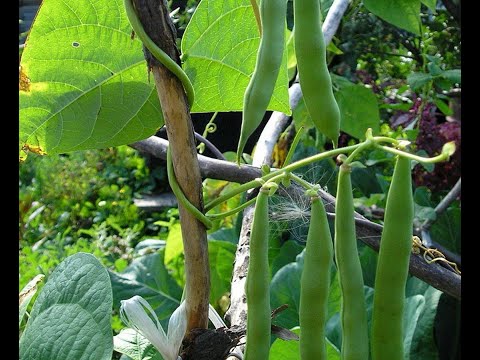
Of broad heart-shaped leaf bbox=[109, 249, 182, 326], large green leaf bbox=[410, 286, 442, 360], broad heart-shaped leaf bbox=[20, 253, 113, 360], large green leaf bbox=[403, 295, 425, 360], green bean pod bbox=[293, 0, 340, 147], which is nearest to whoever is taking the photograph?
green bean pod bbox=[293, 0, 340, 147]

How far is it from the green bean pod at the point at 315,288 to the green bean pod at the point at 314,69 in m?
0.06

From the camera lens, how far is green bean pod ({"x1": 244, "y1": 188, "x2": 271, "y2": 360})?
43 centimetres

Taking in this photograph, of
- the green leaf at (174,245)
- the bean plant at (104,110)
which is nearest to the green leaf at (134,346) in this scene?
the bean plant at (104,110)

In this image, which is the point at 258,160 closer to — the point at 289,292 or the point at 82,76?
the point at 289,292

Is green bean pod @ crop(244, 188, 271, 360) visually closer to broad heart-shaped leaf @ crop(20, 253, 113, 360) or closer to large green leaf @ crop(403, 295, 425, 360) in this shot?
broad heart-shaped leaf @ crop(20, 253, 113, 360)

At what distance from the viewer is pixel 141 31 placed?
44cm

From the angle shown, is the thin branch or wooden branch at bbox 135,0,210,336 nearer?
wooden branch at bbox 135,0,210,336

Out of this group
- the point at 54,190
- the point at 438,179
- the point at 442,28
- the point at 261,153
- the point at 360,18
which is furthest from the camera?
the point at 54,190

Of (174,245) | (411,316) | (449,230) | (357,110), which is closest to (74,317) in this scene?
(411,316)

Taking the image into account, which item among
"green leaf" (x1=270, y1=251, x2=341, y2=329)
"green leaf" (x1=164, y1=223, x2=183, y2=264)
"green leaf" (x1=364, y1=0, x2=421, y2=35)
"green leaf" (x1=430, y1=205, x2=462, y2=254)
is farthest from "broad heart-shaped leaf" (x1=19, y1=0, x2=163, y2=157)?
"green leaf" (x1=430, y1=205, x2=462, y2=254)

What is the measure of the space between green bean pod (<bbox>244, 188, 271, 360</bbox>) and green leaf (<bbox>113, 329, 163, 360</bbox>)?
220 mm

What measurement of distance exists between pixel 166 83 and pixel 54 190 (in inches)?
128
